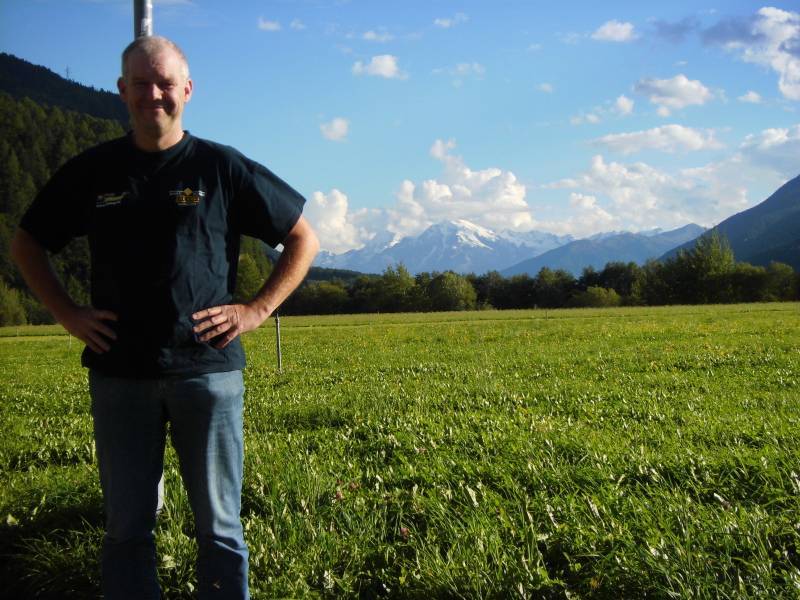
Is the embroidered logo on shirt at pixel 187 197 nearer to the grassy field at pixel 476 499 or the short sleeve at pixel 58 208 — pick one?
the short sleeve at pixel 58 208

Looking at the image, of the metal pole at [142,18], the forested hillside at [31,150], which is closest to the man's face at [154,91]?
the metal pole at [142,18]

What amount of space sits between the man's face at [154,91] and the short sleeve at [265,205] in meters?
0.46

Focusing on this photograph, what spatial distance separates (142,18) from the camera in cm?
530

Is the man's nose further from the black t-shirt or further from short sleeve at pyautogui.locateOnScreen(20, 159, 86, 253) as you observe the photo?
short sleeve at pyautogui.locateOnScreen(20, 159, 86, 253)

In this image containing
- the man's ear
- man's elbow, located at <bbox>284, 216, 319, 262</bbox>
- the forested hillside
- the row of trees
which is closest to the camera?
the man's ear

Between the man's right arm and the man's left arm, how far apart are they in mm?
507

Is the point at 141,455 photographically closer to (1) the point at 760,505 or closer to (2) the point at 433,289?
(1) the point at 760,505

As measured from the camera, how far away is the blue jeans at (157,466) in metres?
3.39

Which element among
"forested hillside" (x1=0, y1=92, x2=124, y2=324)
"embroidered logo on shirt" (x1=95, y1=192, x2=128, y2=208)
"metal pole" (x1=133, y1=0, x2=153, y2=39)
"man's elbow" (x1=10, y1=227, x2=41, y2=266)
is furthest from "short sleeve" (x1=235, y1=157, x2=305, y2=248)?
"forested hillside" (x1=0, y1=92, x2=124, y2=324)

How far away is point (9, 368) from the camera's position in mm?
21906

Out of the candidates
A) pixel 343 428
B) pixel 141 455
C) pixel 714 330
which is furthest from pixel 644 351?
pixel 141 455

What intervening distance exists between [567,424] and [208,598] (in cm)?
561

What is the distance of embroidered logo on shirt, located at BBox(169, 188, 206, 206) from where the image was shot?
342 cm

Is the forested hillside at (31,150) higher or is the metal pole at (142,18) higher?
the forested hillside at (31,150)
